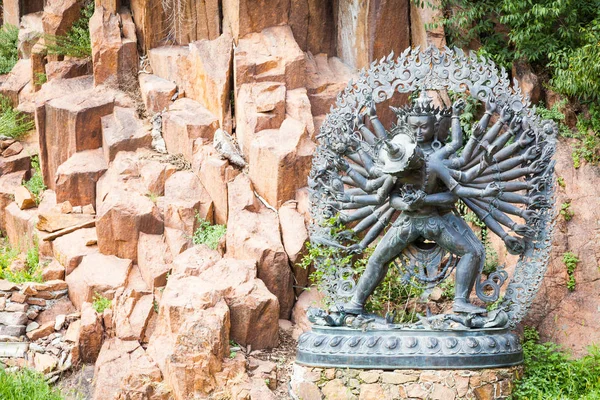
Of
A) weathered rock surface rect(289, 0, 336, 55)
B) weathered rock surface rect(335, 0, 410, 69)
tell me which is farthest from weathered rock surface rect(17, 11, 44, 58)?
weathered rock surface rect(335, 0, 410, 69)

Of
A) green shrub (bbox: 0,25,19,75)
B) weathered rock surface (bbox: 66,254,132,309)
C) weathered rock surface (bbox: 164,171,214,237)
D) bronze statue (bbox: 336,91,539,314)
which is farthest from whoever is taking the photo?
green shrub (bbox: 0,25,19,75)

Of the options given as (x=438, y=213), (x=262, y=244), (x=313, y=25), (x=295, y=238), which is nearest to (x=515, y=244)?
(x=438, y=213)

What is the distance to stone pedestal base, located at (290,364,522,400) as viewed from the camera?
30.5ft

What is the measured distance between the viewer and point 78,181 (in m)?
13.4

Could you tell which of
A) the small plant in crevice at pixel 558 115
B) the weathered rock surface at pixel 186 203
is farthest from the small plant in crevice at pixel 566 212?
the weathered rock surface at pixel 186 203

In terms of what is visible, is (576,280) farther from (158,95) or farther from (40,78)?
(40,78)

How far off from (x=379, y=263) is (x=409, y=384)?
4.53ft

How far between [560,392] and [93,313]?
520 cm

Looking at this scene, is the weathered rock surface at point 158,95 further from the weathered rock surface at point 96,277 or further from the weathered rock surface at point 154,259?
the weathered rock surface at point 96,277

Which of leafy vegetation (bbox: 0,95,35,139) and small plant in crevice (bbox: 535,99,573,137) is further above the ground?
small plant in crevice (bbox: 535,99,573,137)

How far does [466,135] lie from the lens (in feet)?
40.1

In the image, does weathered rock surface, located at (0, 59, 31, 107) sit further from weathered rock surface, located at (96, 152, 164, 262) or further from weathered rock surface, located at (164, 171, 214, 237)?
weathered rock surface, located at (164, 171, 214, 237)

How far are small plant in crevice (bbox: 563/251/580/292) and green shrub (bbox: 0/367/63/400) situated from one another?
5707 mm

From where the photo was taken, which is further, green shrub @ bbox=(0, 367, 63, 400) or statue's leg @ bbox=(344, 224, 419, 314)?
green shrub @ bbox=(0, 367, 63, 400)
